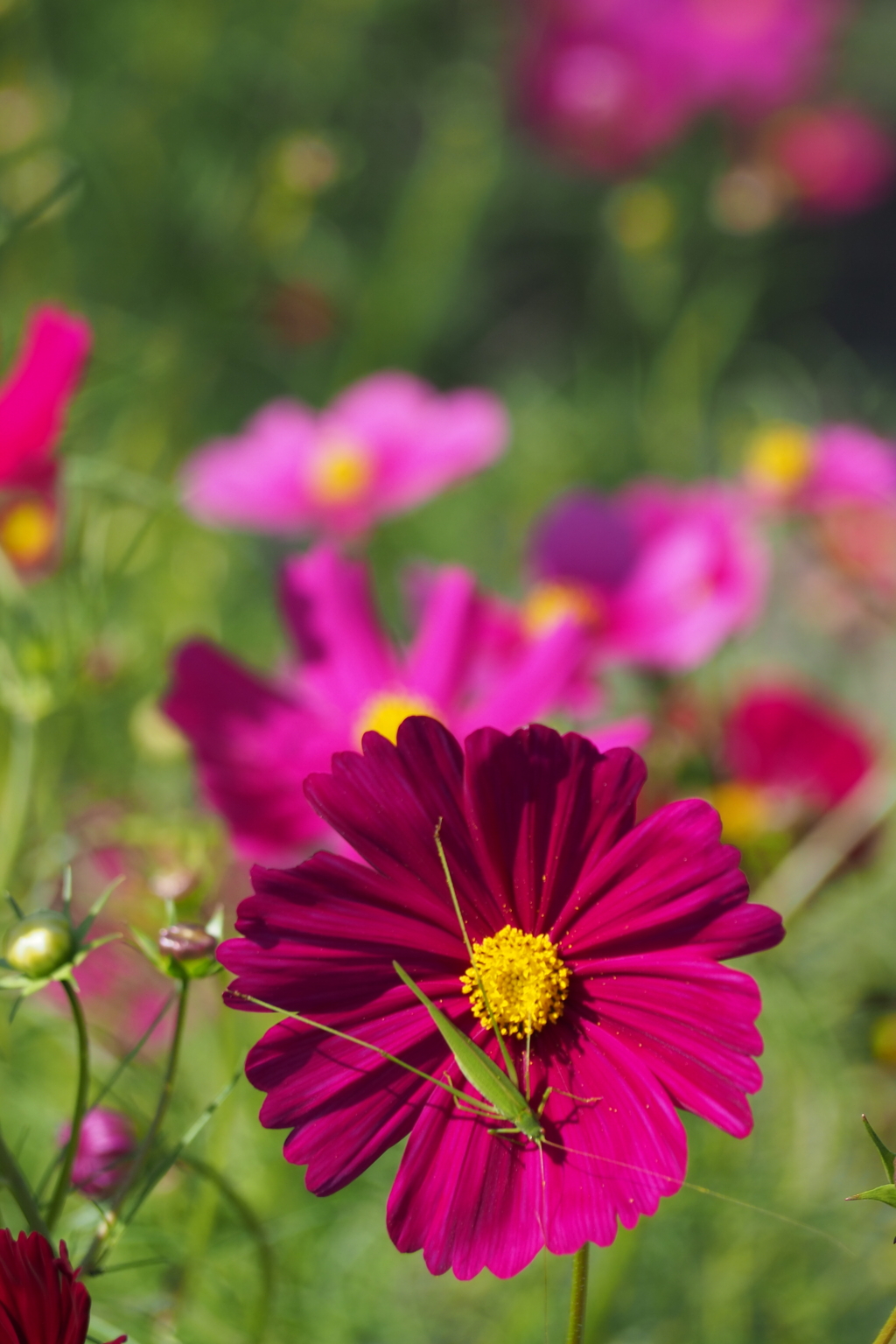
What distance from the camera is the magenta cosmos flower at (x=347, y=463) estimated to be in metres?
0.70

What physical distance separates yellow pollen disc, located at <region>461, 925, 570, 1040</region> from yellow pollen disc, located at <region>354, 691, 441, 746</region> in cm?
19

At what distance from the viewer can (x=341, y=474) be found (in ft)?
2.35

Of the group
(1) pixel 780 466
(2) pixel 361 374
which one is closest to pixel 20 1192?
(1) pixel 780 466

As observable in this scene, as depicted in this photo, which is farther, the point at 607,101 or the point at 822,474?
the point at 607,101

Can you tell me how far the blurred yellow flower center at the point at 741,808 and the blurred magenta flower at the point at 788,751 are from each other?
0.6 inches

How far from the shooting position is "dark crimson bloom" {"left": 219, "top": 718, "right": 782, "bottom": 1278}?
0.90ft

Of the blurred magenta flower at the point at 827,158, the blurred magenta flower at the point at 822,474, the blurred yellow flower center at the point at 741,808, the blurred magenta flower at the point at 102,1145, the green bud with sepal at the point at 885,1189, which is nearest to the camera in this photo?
the green bud with sepal at the point at 885,1189

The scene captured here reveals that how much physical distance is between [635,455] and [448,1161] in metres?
1.16

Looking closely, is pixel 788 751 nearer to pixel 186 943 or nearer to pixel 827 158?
pixel 186 943

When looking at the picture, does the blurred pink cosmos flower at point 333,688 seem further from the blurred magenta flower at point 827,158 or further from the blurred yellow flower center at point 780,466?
the blurred magenta flower at point 827,158

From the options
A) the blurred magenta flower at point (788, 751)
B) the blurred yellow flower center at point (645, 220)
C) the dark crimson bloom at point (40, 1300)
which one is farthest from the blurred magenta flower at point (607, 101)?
the dark crimson bloom at point (40, 1300)

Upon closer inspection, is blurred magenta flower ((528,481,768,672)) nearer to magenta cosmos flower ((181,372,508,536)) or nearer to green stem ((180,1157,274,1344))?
magenta cosmos flower ((181,372,508,536))

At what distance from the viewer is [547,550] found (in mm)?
659

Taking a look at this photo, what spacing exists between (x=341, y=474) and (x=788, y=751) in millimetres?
305
